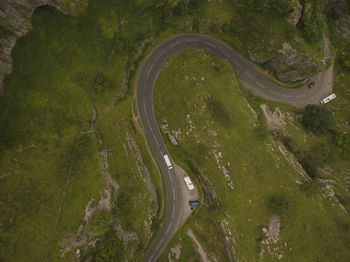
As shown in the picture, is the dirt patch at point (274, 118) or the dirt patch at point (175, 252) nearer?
the dirt patch at point (175, 252)

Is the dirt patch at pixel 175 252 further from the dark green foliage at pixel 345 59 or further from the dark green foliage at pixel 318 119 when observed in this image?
the dark green foliage at pixel 345 59

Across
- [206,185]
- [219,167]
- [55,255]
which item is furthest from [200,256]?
[55,255]

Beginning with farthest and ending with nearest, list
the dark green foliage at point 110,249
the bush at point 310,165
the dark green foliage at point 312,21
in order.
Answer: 1. the bush at point 310,165
2. the dark green foliage at point 312,21
3. the dark green foliage at point 110,249

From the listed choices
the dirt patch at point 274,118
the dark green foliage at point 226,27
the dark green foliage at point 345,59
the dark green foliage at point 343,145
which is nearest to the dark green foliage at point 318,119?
the dark green foliage at point 343,145

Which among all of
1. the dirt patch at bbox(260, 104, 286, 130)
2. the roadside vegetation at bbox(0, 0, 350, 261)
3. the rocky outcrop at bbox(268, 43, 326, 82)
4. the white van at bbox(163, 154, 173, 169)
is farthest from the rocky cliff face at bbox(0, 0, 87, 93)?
the dirt patch at bbox(260, 104, 286, 130)

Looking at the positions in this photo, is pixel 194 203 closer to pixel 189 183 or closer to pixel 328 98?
pixel 189 183

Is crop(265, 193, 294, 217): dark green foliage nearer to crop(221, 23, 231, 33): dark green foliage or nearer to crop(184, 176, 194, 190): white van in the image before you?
crop(184, 176, 194, 190): white van
